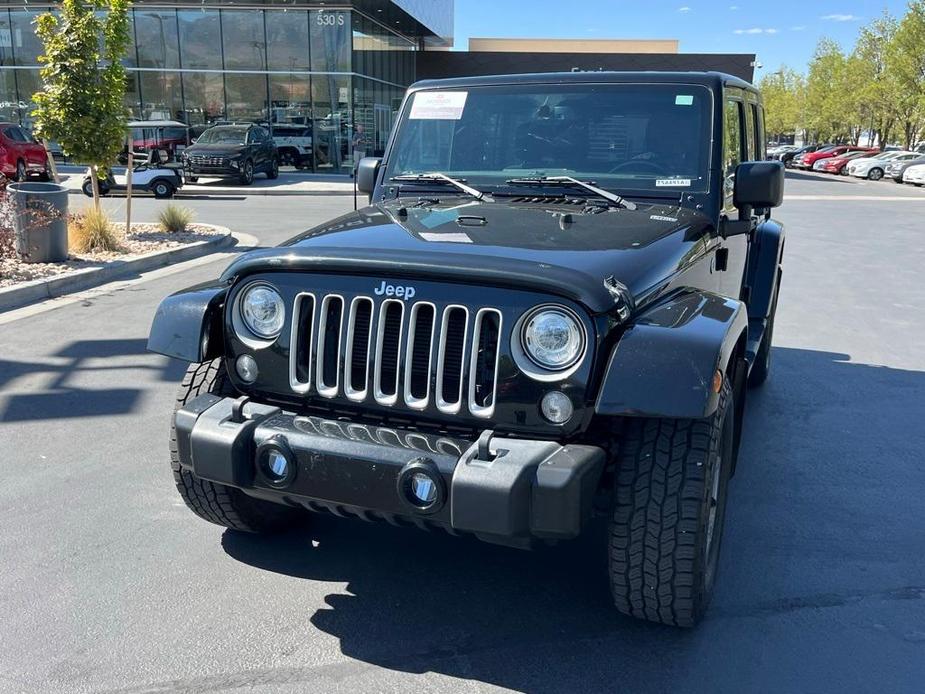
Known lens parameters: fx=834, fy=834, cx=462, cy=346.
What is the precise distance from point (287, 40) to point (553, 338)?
93.6 feet

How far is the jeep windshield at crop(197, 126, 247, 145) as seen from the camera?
79.3 ft

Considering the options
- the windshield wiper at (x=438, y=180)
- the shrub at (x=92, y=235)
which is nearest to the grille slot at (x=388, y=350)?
the windshield wiper at (x=438, y=180)

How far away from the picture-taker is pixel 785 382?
619 centimetres

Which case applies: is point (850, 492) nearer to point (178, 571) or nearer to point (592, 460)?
point (592, 460)

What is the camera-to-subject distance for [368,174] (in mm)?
4500

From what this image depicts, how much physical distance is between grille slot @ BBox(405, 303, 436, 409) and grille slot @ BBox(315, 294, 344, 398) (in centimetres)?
27

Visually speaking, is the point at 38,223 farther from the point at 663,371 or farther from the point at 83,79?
the point at 663,371

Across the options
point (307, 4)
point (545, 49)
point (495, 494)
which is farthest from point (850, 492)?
point (545, 49)

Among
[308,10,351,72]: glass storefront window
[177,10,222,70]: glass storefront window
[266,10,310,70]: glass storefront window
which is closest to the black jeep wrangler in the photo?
[308,10,351,72]: glass storefront window

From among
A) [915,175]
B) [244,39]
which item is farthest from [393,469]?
[915,175]

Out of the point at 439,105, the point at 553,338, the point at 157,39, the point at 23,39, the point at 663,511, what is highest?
the point at 157,39

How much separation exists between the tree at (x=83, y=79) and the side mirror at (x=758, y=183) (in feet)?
33.3

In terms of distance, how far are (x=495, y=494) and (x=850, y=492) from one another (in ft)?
8.70

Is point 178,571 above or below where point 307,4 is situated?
below
